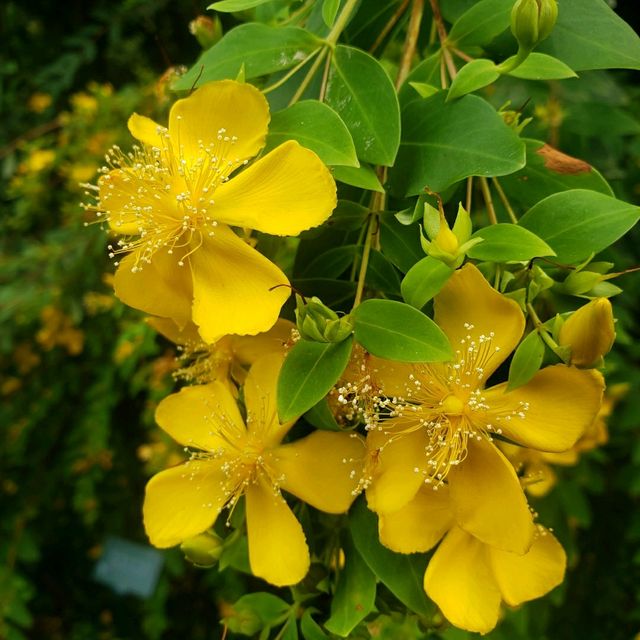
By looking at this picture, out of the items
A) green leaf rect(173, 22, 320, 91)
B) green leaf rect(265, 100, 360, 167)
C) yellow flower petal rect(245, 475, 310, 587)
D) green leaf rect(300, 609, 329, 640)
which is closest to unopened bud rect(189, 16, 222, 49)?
green leaf rect(173, 22, 320, 91)

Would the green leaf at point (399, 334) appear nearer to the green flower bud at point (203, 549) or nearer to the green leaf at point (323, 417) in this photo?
the green leaf at point (323, 417)

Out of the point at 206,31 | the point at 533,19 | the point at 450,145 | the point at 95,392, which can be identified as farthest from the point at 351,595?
the point at 95,392

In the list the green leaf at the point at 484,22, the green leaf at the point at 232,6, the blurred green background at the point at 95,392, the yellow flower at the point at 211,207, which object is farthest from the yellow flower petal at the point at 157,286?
the blurred green background at the point at 95,392

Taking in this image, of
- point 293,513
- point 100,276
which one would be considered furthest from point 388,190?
point 100,276

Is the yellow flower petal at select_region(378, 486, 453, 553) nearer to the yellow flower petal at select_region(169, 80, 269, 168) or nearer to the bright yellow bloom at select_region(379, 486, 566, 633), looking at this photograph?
the bright yellow bloom at select_region(379, 486, 566, 633)

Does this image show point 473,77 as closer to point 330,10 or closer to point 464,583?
point 330,10

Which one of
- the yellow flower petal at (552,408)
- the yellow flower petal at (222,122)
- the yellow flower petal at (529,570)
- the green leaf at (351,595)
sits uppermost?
the yellow flower petal at (222,122)
